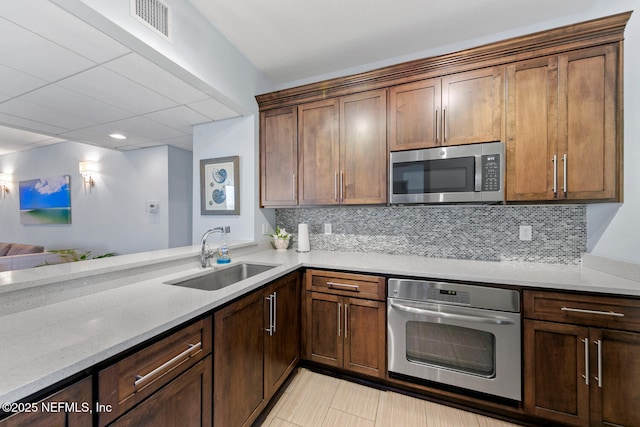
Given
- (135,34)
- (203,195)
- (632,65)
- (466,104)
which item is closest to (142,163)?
(203,195)

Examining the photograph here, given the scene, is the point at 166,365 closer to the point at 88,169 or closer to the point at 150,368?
the point at 150,368

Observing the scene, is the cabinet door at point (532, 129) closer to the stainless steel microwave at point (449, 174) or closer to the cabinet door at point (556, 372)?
the stainless steel microwave at point (449, 174)

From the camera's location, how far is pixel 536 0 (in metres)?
1.71

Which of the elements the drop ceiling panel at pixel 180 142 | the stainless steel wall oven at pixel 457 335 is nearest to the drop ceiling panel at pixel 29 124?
the drop ceiling panel at pixel 180 142

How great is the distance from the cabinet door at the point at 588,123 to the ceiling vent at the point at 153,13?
2.50 metres

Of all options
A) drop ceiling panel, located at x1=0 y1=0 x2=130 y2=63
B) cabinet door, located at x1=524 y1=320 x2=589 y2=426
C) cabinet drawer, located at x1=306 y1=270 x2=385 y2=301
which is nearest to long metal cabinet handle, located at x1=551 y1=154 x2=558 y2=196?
cabinet door, located at x1=524 y1=320 x2=589 y2=426

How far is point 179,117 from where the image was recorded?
7.98 ft

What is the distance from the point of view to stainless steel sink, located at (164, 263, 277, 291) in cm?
165

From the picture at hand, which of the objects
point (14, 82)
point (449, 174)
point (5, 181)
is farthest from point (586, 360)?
point (5, 181)

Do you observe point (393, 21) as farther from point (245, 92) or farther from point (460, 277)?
point (460, 277)

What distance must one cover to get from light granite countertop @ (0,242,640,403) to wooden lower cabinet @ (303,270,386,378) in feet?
0.43

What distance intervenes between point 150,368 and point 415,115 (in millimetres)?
2191

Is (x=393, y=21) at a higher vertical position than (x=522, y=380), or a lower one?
higher

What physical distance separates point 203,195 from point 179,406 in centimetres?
205
